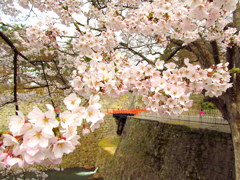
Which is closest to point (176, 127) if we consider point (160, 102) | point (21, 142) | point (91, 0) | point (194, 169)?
point (194, 169)

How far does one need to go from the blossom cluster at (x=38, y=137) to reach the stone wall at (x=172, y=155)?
15.8 feet

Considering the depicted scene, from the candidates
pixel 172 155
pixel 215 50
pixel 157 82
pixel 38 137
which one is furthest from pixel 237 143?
pixel 172 155

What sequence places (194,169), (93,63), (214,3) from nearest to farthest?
(214,3) → (93,63) → (194,169)

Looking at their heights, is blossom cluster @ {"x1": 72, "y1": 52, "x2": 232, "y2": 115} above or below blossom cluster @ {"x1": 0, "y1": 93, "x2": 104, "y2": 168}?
above

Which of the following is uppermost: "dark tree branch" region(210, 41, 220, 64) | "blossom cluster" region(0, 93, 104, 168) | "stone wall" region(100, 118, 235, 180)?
"dark tree branch" region(210, 41, 220, 64)

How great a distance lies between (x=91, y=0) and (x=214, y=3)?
4024 mm

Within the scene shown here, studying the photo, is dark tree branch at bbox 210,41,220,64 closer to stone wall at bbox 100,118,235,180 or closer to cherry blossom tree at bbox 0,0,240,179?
cherry blossom tree at bbox 0,0,240,179

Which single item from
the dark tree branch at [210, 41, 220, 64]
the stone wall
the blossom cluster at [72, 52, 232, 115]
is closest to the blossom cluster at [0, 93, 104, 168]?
the blossom cluster at [72, 52, 232, 115]

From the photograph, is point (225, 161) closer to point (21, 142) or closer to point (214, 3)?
point (214, 3)

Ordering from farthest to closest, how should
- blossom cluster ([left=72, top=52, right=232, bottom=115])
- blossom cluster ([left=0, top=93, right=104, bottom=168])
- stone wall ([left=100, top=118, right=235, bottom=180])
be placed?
stone wall ([left=100, top=118, right=235, bottom=180]), blossom cluster ([left=72, top=52, right=232, bottom=115]), blossom cluster ([left=0, top=93, right=104, bottom=168])

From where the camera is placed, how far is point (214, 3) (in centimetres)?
162

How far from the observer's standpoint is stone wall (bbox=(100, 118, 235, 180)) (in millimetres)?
4965

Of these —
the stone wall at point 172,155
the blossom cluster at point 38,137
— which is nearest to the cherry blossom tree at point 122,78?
the blossom cluster at point 38,137

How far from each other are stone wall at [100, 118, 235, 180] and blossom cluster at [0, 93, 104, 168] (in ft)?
15.8
